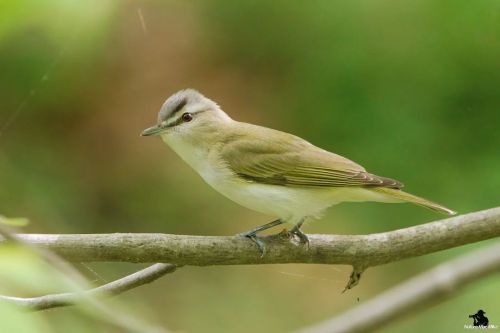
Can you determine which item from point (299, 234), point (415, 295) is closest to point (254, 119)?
point (299, 234)

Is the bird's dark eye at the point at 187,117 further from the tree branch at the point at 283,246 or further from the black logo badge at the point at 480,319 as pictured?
the black logo badge at the point at 480,319

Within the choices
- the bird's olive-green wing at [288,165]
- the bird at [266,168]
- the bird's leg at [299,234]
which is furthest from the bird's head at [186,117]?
the bird's leg at [299,234]

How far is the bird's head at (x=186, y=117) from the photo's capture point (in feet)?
10.8

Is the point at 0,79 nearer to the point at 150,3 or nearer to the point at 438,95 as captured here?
the point at 150,3

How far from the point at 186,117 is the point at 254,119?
2.26 metres

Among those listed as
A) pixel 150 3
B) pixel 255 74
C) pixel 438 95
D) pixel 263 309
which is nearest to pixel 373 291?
pixel 263 309

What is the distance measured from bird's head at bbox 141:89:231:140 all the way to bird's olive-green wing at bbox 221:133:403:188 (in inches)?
6.2

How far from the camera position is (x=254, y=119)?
18.5 feet

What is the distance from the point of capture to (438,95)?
426 cm

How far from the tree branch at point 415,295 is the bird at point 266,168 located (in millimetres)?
2058

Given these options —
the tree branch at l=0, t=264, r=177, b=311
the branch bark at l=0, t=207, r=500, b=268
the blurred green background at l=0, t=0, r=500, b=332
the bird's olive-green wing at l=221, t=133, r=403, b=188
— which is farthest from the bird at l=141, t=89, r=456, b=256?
the blurred green background at l=0, t=0, r=500, b=332

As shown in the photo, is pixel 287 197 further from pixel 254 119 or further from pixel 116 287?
pixel 254 119

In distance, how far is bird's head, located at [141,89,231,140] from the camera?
3.29 metres

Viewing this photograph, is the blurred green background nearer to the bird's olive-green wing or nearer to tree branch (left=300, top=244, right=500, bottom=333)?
the bird's olive-green wing
